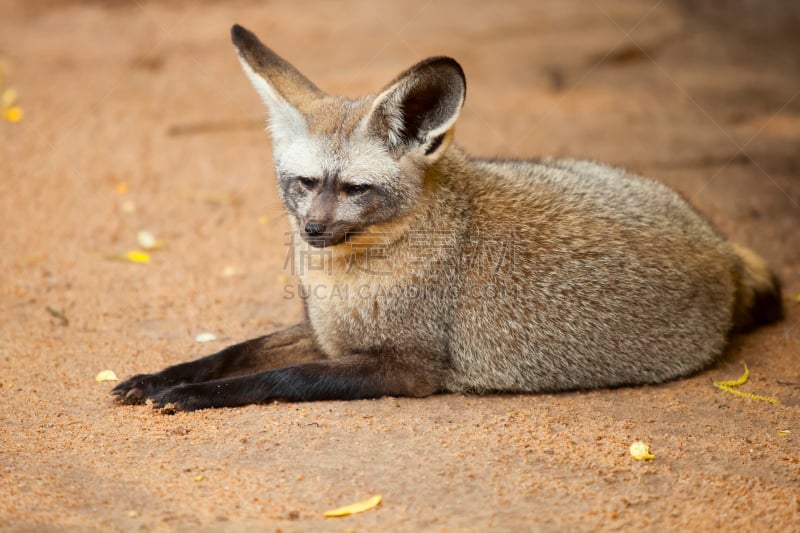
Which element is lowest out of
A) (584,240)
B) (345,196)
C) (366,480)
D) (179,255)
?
(179,255)

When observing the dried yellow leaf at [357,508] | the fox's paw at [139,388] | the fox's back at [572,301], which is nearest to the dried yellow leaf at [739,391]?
the fox's back at [572,301]

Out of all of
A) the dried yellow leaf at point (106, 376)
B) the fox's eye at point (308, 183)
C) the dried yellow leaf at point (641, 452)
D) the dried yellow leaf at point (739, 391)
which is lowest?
the dried yellow leaf at point (739, 391)

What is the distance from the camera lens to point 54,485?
395cm

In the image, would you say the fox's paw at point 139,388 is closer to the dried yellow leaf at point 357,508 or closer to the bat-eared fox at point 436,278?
the bat-eared fox at point 436,278

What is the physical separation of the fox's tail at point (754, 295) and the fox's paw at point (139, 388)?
404cm

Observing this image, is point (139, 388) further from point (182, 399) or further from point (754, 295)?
point (754, 295)

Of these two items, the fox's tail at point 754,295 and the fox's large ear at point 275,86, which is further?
the fox's tail at point 754,295

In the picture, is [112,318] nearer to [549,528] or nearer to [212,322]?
[212,322]

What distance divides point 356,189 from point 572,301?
1.57 metres

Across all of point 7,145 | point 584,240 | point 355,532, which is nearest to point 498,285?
point 584,240

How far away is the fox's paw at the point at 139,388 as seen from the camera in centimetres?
501

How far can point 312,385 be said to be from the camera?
197 inches

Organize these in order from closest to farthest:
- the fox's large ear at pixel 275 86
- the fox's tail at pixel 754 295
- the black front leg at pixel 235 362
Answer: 1. the black front leg at pixel 235 362
2. the fox's large ear at pixel 275 86
3. the fox's tail at pixel 754 295

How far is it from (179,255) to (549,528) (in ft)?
16.5
